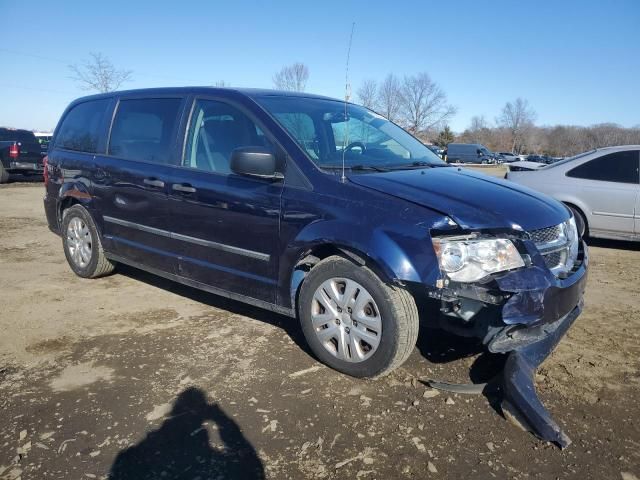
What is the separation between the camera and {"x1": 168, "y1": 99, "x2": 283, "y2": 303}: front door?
3.47 metres

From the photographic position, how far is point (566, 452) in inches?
96.4

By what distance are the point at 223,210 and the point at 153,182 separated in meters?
0.90

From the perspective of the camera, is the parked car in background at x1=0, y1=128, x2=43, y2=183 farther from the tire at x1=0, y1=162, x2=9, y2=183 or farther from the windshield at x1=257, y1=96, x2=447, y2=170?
the windshield at x1=257, y1=96, x2=447, y2=170

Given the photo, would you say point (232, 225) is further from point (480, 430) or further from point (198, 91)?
point (480, 430)

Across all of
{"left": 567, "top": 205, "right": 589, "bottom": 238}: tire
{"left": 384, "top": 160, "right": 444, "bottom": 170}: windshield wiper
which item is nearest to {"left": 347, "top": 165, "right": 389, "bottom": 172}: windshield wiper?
{"left": 384, "top": 160, "right": 444, "bottom": 170}: windshield wiper

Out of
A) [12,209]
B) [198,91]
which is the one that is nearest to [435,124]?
[12,209]

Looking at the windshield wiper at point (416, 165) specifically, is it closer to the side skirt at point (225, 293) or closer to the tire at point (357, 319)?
the tire at point (357, 319)

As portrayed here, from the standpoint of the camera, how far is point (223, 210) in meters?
3.65

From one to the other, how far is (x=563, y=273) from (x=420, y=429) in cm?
130

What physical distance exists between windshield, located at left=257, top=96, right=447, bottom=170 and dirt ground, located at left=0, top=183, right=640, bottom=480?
1.37 meters

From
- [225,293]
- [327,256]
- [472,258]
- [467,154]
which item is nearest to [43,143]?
[467,154]

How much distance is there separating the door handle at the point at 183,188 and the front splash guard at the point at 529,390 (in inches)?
99.6

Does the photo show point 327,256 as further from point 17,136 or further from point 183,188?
point 17,136

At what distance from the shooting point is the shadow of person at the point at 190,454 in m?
2.26
